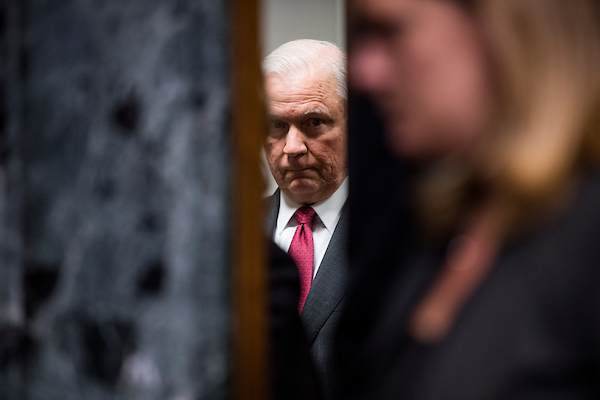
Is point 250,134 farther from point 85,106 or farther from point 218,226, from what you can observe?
point 85,106

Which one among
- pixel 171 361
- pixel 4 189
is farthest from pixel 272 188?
pixel 171 361

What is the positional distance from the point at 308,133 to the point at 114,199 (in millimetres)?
761

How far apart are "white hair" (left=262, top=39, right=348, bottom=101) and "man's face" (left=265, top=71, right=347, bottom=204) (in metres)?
0.03

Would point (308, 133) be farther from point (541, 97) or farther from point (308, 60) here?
point (541, 97)

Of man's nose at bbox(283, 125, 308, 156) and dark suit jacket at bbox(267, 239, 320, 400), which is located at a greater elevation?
man's nose at bbox(283, 125, 308, 156)

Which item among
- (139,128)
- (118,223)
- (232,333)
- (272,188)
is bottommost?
(272,188)

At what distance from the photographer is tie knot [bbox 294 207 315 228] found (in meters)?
1.41

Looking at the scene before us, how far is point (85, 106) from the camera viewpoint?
79cm

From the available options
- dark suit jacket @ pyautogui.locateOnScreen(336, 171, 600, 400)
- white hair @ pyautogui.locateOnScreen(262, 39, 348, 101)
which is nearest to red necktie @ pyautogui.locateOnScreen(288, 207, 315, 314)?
white hair @ pyautogui.locateOnScreen(262, 39, 348, 101)

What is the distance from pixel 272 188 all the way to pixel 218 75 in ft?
3.38

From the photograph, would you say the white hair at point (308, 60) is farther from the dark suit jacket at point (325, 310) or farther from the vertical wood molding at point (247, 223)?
the vertical wood molding at point (247, 223)

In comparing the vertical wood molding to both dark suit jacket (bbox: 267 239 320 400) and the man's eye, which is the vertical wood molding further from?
the man's eye

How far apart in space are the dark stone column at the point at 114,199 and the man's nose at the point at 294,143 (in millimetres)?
686

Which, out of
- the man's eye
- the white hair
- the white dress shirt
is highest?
the white hair
